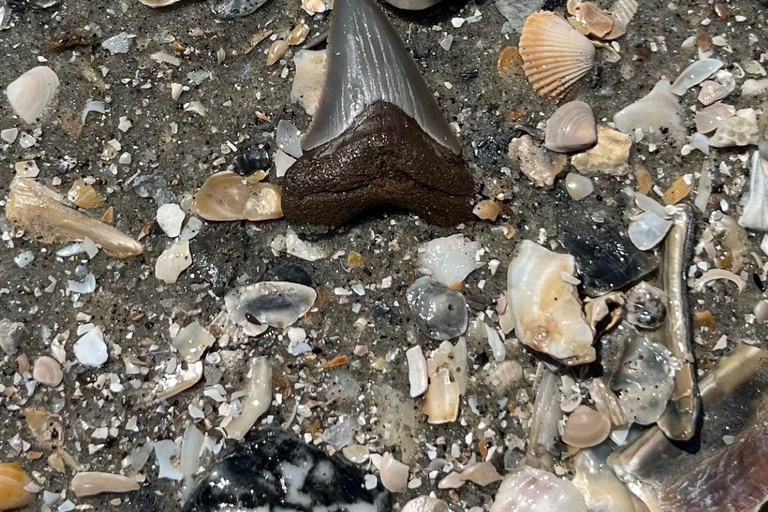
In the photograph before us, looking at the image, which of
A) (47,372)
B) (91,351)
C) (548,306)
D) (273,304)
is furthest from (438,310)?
(47,372)

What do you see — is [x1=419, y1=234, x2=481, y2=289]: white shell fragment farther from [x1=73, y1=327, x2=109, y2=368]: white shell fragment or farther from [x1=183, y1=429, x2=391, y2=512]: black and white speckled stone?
[x1=73, y1=327, x2=109, y2=368]: white shell fragment

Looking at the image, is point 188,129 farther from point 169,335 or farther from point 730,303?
point 730,303

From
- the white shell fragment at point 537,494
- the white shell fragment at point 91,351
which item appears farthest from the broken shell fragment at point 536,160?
the white shell fragment at point 91,351

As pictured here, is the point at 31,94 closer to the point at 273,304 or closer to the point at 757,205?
the point at 273,304

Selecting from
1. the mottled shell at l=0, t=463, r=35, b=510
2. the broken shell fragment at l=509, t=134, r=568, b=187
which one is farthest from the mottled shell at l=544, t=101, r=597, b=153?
the mottled shell at l=0, t=463, r=35, b=510

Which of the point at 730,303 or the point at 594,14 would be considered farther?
the point at 594,14

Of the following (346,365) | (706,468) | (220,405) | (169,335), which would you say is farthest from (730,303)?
(169,335)
